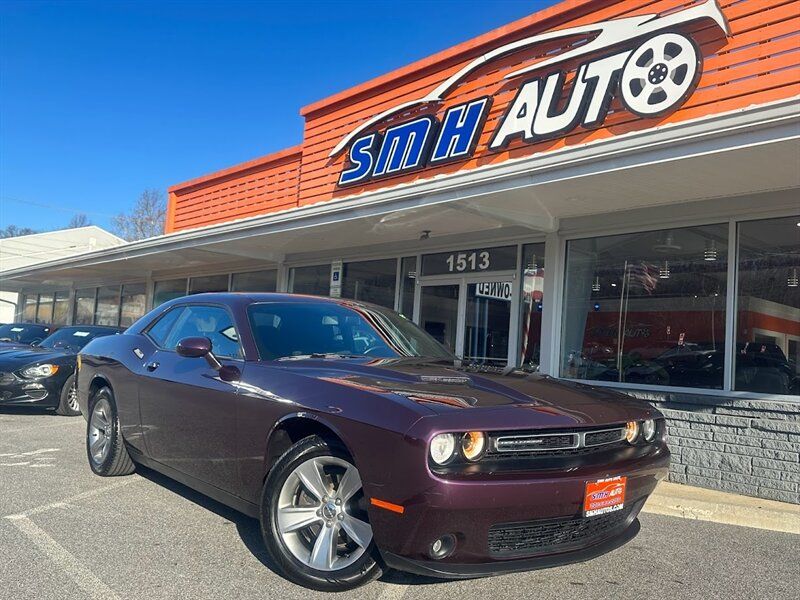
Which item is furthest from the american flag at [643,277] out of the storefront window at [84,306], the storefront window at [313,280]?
the storefront window at [84,306]

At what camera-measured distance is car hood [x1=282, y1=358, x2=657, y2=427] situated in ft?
9.87

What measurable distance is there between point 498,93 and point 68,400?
23.6ft

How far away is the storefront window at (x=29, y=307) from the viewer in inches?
1025

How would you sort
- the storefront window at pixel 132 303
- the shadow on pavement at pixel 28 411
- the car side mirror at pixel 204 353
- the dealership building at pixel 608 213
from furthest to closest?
the storefront window at pixel 132 303, the shadow on pavement at pixel 28 411, the dealership building at pixel 608 213, the car side mirror at pixel 204 353

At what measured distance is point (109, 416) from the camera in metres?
5.29

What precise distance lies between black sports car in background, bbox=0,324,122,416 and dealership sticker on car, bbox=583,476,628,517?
26.7 ft

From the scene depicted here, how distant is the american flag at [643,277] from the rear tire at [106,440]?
5457 mm

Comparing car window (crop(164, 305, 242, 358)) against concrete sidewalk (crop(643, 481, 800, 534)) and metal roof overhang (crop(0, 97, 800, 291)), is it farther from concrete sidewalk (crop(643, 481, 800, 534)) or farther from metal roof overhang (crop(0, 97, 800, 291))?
concrete sidewalk (crop(643, 481, 800, 534))

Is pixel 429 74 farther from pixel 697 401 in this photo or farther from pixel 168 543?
pixel 168 543

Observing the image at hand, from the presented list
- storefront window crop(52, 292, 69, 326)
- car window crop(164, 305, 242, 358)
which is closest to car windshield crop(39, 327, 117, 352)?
car window crop(164, 305, 242, 358)

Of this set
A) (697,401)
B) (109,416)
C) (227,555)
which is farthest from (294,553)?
(697,401)

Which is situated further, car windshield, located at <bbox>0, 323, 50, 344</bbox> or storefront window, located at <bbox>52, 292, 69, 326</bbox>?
storefront window, located at <bbox>52, 292, 69, 326</bbox>

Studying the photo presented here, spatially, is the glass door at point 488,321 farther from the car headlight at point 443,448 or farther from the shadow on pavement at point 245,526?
the car headlight at point 443,448

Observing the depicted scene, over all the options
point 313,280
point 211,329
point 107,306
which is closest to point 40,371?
point 313,280
